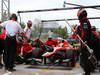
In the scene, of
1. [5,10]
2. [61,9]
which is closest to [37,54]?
[61,9]

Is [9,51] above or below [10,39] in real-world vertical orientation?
below

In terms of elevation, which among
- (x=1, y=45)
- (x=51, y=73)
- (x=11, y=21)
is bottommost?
(x=51, y=73)

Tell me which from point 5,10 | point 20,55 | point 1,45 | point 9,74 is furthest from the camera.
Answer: point 5,10

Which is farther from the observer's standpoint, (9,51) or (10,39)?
(9,51)

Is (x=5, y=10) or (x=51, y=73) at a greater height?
(x=5, y=10)

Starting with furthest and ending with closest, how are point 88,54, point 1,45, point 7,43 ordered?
point 1,45
point 7,43
point 88,54

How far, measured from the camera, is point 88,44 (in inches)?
247

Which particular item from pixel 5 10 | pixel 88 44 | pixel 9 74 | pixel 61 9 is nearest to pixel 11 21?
pixel 9 74

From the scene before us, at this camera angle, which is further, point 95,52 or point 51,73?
point 51,73

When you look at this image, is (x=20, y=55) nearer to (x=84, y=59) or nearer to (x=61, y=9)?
(x=61, y=9)

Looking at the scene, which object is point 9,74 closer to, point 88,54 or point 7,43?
point 7,43

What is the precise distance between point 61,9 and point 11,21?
95.0 inches

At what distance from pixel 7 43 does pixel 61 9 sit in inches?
110

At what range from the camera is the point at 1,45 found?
8977 mm
